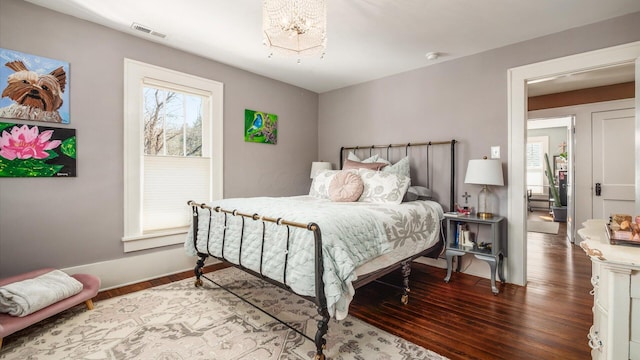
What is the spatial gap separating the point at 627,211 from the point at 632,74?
1902 mm

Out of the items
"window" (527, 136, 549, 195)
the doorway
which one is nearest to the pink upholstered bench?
the doorway

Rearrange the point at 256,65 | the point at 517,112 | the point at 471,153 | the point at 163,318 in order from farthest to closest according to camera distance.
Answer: the point at 256,65
the point at 471,153
the point at 517,112
the point at 163,318

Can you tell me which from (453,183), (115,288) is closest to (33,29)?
(115,288)

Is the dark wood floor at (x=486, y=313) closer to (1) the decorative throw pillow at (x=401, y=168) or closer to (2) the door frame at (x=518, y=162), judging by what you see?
(2) the door frame at (x=518, y=162)

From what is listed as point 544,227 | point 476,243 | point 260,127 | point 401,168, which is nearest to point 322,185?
point 401,168

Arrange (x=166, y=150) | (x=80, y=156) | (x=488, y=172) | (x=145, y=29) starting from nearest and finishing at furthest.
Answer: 1. (x=80, y=156)
2. (x=145, y=29)
3. (x=488, y=172)
4. (x=166, y=150)

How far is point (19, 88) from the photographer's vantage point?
2291 millimetres

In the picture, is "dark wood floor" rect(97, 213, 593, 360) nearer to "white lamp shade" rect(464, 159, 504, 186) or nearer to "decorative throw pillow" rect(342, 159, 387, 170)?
"white lamp shade" rect(464, 159, 504, 186)

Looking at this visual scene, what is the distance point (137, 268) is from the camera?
2.91m

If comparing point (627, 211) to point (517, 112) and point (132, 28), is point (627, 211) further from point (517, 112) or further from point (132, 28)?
point (132, 28)

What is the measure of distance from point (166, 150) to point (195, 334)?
209 centimetres

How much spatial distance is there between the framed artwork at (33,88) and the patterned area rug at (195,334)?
1.65 metres

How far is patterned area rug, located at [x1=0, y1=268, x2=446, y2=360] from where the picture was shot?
1756 mm

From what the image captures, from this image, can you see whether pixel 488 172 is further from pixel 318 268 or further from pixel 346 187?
pixel 318 268
